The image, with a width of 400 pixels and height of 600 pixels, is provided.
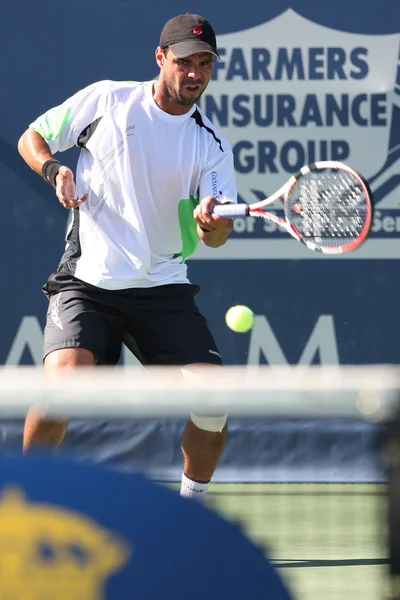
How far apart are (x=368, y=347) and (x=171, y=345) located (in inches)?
77.8

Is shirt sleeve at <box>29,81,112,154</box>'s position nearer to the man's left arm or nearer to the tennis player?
the tennis player

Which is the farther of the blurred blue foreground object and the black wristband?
the black wristband

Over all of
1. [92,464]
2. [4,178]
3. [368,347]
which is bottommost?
[368,347]

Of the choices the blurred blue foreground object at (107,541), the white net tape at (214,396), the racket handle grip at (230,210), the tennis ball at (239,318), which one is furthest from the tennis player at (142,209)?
the blurred blue foreground object at (107,541)

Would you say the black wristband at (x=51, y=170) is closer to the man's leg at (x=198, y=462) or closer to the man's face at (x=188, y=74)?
the man's face at (x=188, y=74)

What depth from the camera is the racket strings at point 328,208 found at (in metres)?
4.05

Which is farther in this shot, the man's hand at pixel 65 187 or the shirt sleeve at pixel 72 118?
the shirt sleeve at pixel 72 118

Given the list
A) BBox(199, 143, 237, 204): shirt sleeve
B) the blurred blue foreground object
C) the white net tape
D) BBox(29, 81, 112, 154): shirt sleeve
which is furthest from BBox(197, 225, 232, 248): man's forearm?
the blurred blue foreground object

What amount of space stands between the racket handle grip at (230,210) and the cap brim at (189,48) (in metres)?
0.49

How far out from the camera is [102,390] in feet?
6.03

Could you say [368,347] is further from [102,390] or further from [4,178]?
[102,390]

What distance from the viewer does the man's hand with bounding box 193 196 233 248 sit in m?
3.80

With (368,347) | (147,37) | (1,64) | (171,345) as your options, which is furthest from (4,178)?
(171,345)

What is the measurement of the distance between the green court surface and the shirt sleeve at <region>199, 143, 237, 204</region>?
916 millimetres
